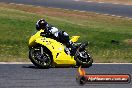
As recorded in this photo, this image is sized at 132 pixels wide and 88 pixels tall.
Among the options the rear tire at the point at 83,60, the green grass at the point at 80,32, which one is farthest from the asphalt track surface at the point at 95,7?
the rear tire at the point at 83,60

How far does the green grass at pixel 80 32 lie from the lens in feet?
62.6

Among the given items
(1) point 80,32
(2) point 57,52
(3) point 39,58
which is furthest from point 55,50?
(1) point 80,32

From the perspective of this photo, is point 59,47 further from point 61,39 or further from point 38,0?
point 38,0

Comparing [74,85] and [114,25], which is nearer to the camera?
[74,85]

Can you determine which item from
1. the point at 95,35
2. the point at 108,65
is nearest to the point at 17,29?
the point at 95,35

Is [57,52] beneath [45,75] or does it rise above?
above

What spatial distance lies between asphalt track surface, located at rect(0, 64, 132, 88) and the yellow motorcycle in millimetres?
279

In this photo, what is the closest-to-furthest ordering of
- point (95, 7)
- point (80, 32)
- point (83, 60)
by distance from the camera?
point (83, 60)
point (80, 32)
point (95, 7)

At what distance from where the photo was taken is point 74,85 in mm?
11641

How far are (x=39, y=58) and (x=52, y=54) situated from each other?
1.45 feet

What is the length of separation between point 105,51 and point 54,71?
6787 millimetres

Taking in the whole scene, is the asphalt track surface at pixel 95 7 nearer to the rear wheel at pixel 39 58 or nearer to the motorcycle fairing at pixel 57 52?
the motorcycle fairing at pixel 57 52

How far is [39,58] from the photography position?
48.1ft

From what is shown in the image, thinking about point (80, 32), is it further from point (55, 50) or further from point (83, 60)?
point (55, 50)
